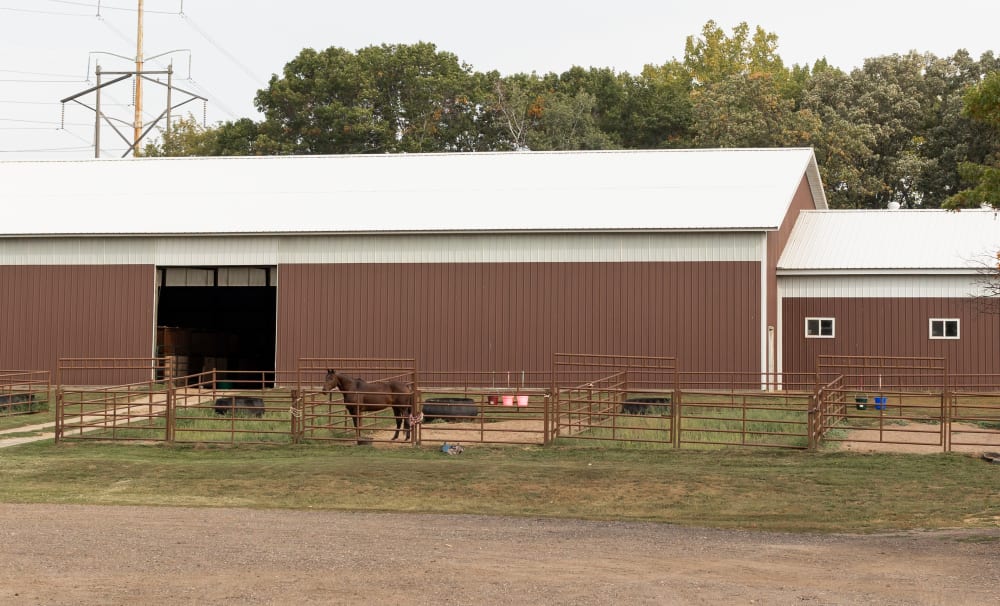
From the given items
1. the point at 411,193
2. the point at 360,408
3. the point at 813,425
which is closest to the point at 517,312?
the point at 411,193

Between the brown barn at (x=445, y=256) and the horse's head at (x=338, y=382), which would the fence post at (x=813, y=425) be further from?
the brown barn at (x=445, y=256)

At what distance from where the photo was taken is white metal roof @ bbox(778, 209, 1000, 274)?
34.3 meters

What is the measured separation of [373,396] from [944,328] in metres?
17.6

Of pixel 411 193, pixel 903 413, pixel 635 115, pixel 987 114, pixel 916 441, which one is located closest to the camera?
pixel 987 114

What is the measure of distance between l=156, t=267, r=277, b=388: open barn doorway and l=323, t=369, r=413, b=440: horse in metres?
18.7

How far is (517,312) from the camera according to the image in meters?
34.1

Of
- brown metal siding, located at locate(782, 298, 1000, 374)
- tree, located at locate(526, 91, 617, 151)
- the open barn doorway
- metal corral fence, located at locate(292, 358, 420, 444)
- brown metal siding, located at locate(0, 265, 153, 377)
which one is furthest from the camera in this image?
tree, located at locate(526, 91, 617, 151)

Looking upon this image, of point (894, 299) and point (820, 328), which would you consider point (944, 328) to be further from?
point (820, 328)

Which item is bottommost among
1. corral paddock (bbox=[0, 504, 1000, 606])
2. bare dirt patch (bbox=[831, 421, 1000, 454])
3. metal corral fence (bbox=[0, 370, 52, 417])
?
corral paddock (bbox=[0, 504, 1000, 606])

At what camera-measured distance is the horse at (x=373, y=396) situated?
22391 mm

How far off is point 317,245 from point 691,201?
1020cm

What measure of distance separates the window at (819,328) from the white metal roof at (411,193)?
129 inches

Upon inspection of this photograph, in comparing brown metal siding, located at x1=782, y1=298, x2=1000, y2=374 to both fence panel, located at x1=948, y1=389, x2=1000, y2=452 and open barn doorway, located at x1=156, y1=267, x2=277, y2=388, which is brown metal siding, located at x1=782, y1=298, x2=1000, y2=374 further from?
open barn doorway, located at x1=156, y1=267, x2=277, y2=388

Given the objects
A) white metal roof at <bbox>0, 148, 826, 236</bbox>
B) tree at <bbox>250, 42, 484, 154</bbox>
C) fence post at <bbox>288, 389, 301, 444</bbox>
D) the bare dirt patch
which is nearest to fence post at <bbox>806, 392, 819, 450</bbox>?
the bare dirt patch
